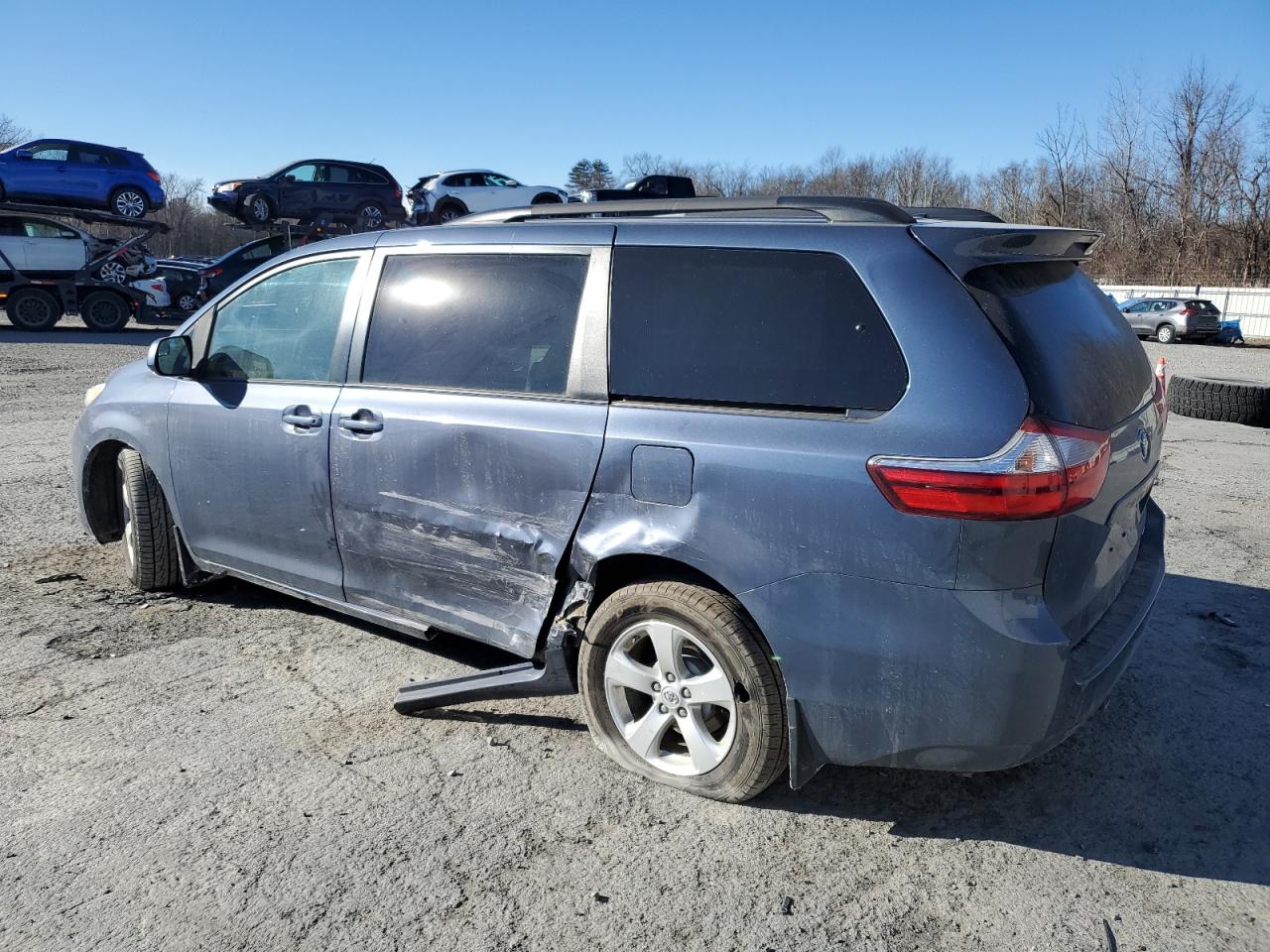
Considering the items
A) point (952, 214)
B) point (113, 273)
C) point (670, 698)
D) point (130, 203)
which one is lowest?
point (670, 698)

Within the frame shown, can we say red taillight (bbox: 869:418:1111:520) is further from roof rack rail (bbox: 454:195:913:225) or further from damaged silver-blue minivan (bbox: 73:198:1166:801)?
roof rack rail (bbox: 454:195:913:225)

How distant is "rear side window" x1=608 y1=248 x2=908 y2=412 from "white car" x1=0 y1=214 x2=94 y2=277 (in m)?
20.7

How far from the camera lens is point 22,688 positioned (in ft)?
12.5

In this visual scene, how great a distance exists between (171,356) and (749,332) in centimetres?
295

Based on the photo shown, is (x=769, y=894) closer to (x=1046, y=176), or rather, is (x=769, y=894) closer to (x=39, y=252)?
(x=39, y=252)

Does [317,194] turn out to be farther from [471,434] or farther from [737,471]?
[737,471]

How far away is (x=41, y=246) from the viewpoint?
19.5 metres

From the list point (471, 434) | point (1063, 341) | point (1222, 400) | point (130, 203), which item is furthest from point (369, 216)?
point (1063, 341)

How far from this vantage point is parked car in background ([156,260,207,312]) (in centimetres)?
2317

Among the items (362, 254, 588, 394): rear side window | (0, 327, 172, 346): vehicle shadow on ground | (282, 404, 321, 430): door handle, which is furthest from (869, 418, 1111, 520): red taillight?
(0, 327, 172, 346): vehicle shadow on ground

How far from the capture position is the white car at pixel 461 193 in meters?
22.2

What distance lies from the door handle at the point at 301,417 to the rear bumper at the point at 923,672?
6.74ft

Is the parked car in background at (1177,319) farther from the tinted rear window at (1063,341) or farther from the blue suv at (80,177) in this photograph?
the tinted rear window at (1063,341)

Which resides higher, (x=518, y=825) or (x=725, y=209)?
(x=725, y=209)
